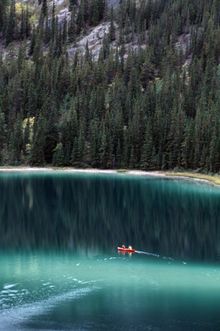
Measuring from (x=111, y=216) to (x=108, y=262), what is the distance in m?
24.4

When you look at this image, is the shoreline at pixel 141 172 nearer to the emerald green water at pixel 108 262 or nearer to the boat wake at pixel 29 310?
the emerald green water at pixel 108 262

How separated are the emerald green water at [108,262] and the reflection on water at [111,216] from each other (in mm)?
121

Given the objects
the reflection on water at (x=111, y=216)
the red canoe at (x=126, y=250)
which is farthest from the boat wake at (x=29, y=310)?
the reflection on water at (x=111, y=216)

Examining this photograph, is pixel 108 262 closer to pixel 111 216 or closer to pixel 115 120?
pixel 111 216

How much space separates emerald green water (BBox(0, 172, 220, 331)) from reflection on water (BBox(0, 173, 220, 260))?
0.12 meters

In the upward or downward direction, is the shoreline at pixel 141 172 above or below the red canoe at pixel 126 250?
above

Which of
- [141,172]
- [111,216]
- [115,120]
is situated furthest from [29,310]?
[115,120]

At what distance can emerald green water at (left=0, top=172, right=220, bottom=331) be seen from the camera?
3159 centimetres

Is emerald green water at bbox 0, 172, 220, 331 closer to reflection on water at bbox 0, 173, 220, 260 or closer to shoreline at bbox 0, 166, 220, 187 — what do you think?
reflection on water at bbox 0, 173, 220, 260

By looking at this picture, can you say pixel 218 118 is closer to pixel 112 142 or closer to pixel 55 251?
pixel 112 142

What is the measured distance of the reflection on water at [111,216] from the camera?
53000mm

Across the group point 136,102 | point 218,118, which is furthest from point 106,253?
point 136,102

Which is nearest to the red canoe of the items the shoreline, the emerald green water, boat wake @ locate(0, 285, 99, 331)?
the emerald green water

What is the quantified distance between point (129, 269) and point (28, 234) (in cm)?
1619
